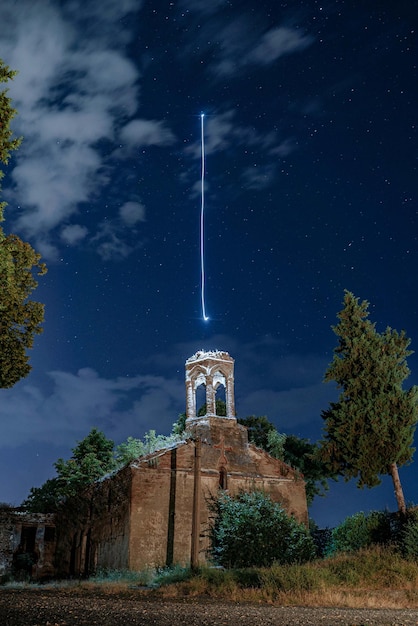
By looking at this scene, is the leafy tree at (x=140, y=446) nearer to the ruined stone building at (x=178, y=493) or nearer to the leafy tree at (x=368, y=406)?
the ruined stone building at (x=178, y=493)

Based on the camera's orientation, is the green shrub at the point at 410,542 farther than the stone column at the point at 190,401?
No

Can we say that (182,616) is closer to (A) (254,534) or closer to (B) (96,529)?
(A) (254,534)

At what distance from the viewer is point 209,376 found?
3011 centimetres

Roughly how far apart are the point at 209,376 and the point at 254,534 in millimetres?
9106

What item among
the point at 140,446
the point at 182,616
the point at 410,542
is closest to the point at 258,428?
the point at 140,446

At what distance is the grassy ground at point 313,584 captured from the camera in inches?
546

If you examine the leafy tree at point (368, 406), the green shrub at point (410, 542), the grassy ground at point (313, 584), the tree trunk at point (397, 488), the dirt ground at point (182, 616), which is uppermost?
the leafy tree at point (368, 406)

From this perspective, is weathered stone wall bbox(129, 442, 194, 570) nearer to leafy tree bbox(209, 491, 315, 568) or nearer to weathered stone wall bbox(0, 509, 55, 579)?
leafy tree bbox(209, 491, 315, 568)

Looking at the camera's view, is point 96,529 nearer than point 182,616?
No

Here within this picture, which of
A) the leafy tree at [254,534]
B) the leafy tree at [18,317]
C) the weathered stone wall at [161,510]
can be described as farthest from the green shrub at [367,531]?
the leafy tree at [18,317]

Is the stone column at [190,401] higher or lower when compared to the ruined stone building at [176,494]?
higher

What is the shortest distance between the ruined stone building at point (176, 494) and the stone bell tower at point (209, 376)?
2.2 inches

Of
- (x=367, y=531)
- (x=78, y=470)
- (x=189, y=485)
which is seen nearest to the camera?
(x=367, y=531)

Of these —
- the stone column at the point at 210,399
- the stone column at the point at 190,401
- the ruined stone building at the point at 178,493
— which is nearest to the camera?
the ruined stone building at the point at 178,493
